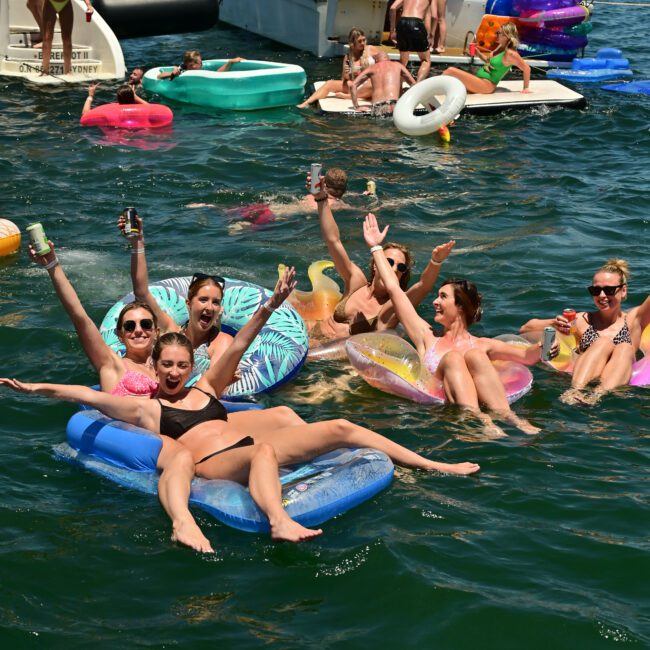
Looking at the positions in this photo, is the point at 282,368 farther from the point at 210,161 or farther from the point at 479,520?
the point at 210,161

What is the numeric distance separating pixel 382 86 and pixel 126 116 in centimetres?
358

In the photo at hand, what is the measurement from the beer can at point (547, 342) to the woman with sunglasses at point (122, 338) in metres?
2.43

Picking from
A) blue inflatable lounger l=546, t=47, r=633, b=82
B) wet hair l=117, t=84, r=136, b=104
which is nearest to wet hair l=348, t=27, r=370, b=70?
wet hair l=117, t=84, r=136, b=104

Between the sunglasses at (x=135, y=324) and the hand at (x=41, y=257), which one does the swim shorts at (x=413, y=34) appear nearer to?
the sunglasses at (x=135, y=324)

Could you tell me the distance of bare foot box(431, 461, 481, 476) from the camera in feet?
19.6

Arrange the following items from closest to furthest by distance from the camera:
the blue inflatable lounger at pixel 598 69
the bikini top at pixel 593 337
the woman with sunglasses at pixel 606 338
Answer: the woman with sunglasses at pixel 606 338
the bikini top at pixel 593 337
the blue inflatable lounger at pixel 598 69

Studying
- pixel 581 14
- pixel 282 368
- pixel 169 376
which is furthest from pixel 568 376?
pixel 581 14

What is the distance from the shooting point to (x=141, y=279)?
6734mm

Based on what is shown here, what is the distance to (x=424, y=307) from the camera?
8.83 meters

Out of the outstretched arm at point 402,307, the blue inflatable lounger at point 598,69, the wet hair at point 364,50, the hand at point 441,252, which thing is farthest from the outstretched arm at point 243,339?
the blue inflatable lounger at point 598,69

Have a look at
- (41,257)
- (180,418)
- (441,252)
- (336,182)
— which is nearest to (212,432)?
(180,418)

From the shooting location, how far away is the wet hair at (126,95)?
1377cm

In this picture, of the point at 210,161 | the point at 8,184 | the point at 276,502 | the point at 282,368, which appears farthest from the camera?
the point at 210,161

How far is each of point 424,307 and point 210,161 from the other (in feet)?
16.3
